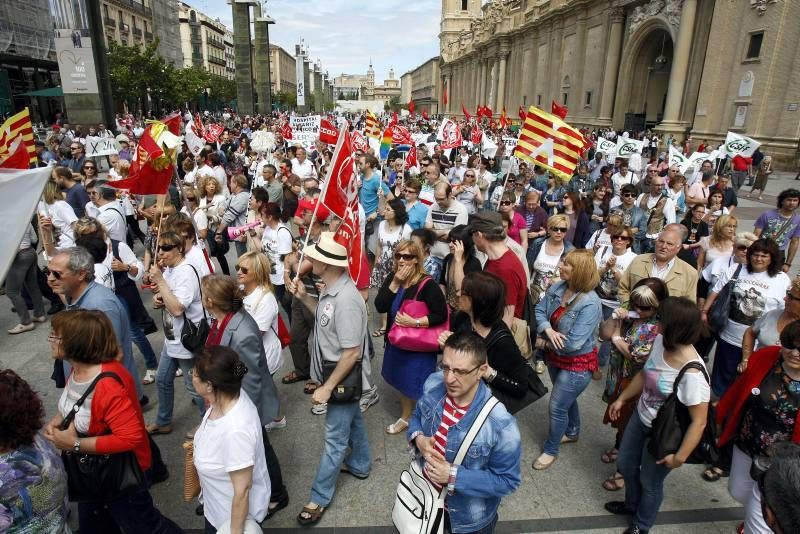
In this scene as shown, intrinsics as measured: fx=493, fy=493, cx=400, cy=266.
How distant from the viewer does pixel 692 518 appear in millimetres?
3529

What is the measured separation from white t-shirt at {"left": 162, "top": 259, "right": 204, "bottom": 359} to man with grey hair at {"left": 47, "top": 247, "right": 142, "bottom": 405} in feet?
1.24

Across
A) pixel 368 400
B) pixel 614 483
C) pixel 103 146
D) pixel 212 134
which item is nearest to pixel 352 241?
pixel 368 400

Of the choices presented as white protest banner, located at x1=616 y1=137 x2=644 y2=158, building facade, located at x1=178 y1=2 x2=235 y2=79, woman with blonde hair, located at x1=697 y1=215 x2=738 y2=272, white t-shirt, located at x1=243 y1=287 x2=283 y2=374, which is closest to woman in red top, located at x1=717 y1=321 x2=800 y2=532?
woman with blonde hair, located at x1=697 y1=215 x2=738 y2=272

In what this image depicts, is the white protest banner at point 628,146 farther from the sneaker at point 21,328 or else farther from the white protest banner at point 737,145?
the sneaker at point 21,328

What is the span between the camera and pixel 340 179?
13.1ft

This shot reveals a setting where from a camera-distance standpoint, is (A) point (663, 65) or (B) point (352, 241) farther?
(A) point (663, 65)

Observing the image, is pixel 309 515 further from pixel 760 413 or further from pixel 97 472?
pixel 760 413

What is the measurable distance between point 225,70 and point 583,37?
3789 inches

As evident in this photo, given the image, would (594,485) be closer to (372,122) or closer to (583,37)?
(372,122)

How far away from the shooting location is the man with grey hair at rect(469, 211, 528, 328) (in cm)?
399

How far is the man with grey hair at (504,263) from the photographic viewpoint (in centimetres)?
399

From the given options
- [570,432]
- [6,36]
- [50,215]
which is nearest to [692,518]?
[570,432]

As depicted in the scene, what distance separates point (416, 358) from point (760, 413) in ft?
7.35

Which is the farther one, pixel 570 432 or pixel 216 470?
pixel 570 432
